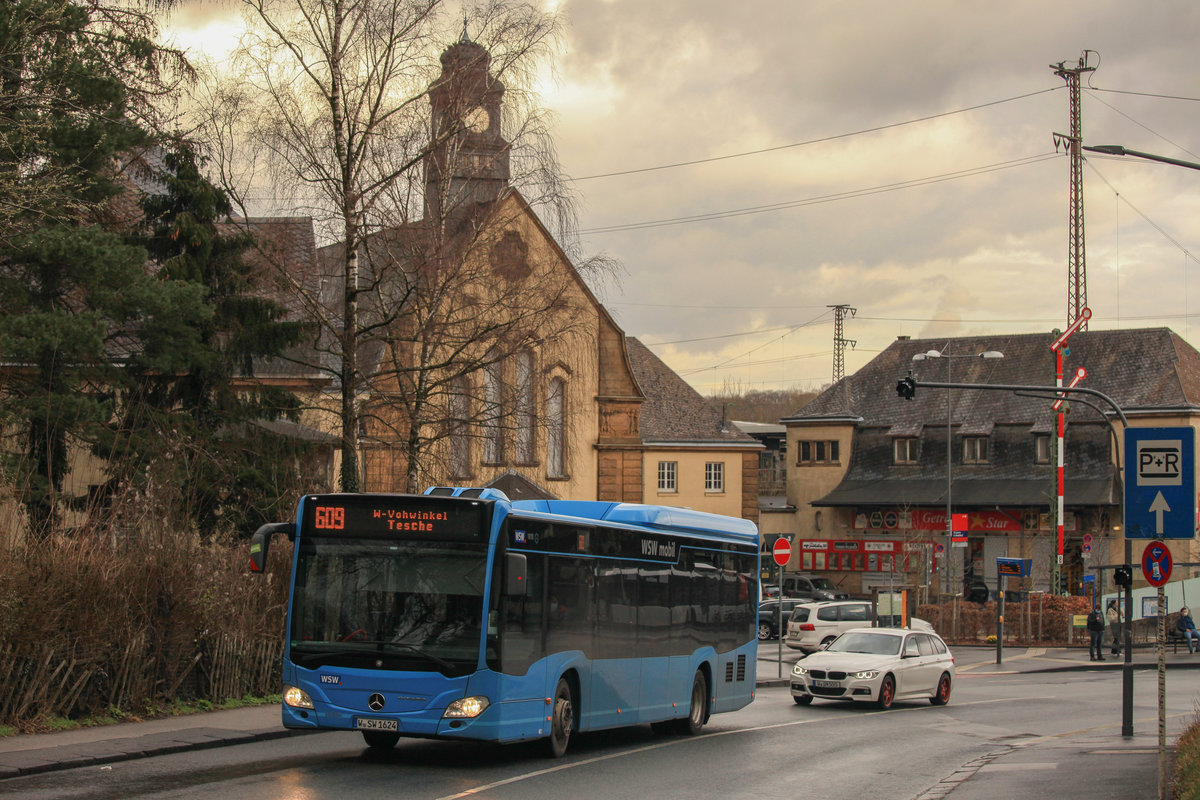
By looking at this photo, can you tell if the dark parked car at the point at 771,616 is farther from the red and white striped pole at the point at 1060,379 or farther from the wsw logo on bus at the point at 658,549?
the wsw logo on bus at the point at 658,549

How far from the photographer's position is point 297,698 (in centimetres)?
1385

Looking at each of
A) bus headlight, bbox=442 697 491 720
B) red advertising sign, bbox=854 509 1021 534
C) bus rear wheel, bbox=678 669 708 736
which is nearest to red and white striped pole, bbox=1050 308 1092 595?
red advertising sign, bbox=854 509 1021 534

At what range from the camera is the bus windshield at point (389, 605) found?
537 inches

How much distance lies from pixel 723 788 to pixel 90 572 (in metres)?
8.52

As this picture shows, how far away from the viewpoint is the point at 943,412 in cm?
7169

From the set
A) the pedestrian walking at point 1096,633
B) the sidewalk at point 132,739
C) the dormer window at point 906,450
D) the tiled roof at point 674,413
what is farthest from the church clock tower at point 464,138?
the dormer window at point 906,450

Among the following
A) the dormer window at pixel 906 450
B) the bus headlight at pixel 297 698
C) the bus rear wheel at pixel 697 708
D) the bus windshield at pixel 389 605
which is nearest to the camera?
the bus windshield at pixel 389 605

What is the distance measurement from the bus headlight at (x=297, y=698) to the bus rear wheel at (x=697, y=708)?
671 cm

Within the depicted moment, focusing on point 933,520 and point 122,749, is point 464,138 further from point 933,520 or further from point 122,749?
point 933,520

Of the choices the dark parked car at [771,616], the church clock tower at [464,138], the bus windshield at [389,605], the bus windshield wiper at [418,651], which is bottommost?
the dark parked car at [771,616]

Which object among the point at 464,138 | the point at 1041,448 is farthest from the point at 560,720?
the point at 1041,448

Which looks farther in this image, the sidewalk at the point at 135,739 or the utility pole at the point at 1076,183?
the utility pole at the point at 1076,183

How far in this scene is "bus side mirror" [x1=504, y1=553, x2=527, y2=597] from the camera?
13.8m

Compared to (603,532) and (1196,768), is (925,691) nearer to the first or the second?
(603,532)
